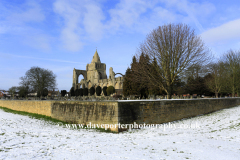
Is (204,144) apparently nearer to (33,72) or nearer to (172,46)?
(172,46)

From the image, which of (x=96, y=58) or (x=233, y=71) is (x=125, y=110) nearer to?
(x=233, y=71)

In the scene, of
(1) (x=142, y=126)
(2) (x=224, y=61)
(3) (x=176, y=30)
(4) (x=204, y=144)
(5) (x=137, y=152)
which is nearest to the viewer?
(5) (x=137, y=152)

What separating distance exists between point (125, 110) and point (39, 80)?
1715 inches

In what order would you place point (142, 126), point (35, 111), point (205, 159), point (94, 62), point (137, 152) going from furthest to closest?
1. point (94, 62)
2. point (35, 111)
3. point (142, 126)
4. point (137, 152)
5. point (205, 159)

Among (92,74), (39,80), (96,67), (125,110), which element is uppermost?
(96,67)

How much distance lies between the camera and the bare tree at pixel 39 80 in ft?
159

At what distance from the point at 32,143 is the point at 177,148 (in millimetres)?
5922

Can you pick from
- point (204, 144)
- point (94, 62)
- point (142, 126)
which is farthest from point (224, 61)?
point (94, 62)

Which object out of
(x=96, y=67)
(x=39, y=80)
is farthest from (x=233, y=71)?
(x=96, y=67)

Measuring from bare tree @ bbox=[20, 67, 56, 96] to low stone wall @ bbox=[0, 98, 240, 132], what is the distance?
3131cm

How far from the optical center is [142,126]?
12.2m

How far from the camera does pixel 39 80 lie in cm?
4922

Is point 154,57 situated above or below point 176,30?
below

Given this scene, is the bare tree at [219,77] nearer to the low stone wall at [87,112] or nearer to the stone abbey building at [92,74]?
the low stone wall at [87,112]
